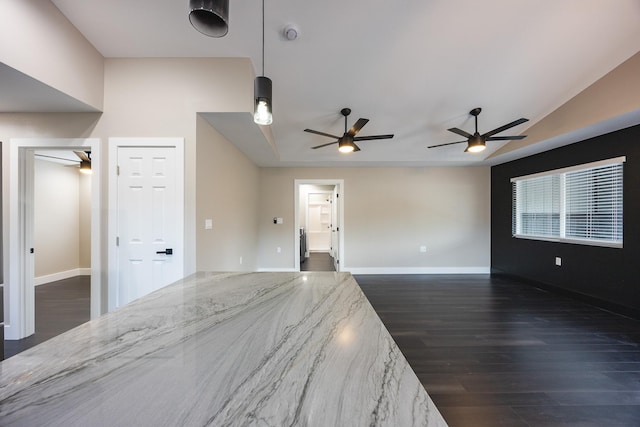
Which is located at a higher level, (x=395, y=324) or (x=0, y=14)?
(x=0, y=14)

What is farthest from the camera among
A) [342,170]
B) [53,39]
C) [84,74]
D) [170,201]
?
[342,170]

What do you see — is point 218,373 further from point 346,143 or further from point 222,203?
point 346,143

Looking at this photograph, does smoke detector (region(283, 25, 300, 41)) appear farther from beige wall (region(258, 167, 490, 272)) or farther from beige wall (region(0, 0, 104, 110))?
beige wall (region(258, 167, 490, 272))

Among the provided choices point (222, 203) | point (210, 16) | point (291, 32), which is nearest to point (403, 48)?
point (291, 32)

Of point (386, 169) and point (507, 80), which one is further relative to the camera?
point (386, 169)

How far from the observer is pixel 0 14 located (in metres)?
1.74

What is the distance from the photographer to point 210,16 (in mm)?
1229

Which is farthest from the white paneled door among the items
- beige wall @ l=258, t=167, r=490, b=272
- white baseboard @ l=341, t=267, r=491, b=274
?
white baseboard @ l=341, t=267, r=491, b=274

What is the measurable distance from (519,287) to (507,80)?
3.33 meters

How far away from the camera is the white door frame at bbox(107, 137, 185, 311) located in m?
2.57

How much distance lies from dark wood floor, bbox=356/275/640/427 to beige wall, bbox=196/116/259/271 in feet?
7.13

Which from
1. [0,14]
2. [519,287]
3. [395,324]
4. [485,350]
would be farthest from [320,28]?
Result: [519,287]

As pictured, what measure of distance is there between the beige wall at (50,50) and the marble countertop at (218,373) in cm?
219

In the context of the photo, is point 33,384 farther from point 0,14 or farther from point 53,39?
point 53,39
